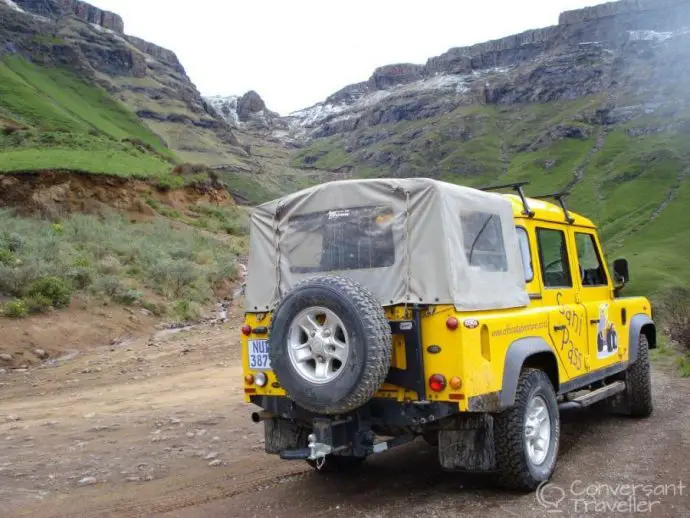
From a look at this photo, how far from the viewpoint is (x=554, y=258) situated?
5.88 metres

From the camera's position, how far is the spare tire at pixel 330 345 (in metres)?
4.12

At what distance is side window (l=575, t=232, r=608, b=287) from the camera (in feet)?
20.8

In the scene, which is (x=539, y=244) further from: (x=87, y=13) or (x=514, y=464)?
(x=87, y=13)

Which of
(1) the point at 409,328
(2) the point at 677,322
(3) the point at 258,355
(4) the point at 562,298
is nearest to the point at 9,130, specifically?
(2) the point at 677,322

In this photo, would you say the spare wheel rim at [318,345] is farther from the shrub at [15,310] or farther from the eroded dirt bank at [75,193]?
the eroded dirt bank at [75,193]

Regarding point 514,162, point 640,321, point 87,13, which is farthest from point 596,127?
point 640,321

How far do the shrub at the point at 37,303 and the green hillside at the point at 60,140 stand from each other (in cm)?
1452

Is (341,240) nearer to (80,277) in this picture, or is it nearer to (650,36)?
(80,277)

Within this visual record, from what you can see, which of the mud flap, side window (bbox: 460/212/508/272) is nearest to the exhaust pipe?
the mud flap

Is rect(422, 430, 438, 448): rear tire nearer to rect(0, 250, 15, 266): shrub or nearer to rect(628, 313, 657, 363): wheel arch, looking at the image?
rect(628, 313, 657, 363): wheel arch

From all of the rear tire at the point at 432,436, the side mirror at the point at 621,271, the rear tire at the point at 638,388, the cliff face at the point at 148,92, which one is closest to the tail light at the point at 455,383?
the rear tire at the point at 432,436

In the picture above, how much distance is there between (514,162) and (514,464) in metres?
144

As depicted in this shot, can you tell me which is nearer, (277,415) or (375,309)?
(375,309)

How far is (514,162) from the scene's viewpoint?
464 feet
